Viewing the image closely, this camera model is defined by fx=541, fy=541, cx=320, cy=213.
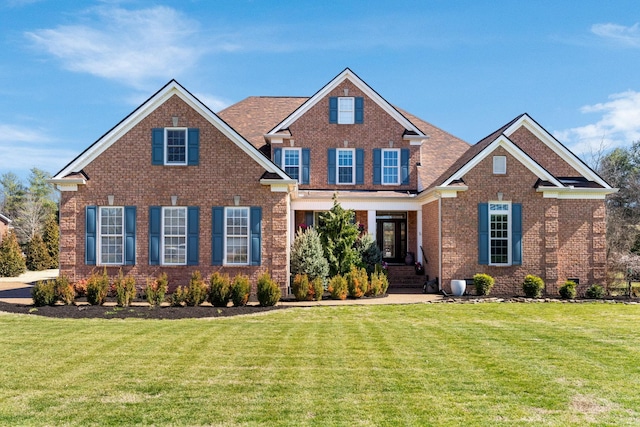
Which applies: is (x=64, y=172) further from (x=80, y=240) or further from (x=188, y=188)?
(x=188, y=188)

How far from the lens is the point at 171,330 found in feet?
41.2

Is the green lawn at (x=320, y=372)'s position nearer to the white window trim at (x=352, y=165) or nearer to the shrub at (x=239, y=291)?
the shrub at (x=239, y=291)

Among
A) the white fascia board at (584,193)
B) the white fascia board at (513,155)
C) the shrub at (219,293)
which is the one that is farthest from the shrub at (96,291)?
the white fascia board at (584,193)

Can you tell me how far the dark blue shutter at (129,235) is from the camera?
752 inches

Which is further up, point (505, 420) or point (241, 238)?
point (241, 238)

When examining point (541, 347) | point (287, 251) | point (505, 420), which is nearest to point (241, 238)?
point (287, 251)

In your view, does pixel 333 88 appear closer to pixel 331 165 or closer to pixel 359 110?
pixel 359 110

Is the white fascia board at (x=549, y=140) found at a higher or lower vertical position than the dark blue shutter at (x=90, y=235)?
higher

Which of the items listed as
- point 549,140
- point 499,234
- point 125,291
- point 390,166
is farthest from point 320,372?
point 549,140

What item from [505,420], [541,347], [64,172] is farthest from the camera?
[64,172]

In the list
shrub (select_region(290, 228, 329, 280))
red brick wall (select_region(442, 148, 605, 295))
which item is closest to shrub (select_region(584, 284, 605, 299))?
red brick wall (select_region(442, 148, 605, 295))

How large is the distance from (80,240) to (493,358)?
1508cm

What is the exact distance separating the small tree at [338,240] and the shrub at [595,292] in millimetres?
8663

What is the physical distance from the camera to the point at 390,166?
2530 centimetres
